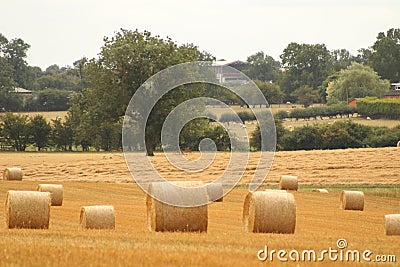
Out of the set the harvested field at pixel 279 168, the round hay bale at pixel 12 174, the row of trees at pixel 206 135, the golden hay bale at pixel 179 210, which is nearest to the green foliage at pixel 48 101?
the row of trees at pixel 206 135

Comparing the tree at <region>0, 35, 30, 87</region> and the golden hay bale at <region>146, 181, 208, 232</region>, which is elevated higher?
the tree at <region>0, 35, 30, 87</region>

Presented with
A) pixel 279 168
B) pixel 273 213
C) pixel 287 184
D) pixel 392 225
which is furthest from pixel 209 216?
pixel 279 168

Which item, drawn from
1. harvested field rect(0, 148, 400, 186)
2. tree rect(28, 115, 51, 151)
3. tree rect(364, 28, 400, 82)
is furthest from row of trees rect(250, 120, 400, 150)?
tree rect(364, 28, 400, 82)

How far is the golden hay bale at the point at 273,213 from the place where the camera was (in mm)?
18359

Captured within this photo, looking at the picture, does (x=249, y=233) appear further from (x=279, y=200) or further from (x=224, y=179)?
(x=224, y=179)

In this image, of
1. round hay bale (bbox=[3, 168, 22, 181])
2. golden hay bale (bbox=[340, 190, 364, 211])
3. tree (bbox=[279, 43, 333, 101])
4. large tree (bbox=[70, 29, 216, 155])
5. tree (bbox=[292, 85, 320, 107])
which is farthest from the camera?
tree (bbox=[279, 43, 333, 101])

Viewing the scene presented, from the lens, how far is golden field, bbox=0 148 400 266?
1196cm

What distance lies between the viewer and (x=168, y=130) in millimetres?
68250

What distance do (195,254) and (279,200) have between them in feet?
20.8

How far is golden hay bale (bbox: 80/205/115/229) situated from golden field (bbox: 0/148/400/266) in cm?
45

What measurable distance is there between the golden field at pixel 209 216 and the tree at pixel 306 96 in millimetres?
67705

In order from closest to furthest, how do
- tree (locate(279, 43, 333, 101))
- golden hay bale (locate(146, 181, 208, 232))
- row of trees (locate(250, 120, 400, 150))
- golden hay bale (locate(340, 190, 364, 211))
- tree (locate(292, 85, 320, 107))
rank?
golden hay bale (locate(146, 181, 208, 232))
golden hay bale (locate(340, 190, 364, 211))
row of trees (locate(250, 120, 400, 150))
tree (locate(292, 85, 320, 107))
tree (locate(279, 43, 333, 101))

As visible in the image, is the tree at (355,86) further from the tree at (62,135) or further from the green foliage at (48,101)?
the tree at (62,135)

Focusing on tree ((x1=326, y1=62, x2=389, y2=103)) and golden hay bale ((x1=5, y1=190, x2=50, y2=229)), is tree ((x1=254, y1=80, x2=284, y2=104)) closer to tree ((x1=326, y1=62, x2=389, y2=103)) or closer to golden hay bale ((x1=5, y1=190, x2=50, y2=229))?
tree ((x1=326, y1=62, x2=389, y2=103))
